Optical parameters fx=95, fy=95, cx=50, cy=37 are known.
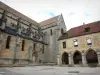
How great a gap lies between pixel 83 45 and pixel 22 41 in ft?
48.1

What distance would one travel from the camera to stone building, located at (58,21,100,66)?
66.1 feet

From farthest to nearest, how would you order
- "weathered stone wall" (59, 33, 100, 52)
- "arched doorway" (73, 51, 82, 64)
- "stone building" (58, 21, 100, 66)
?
"arched doorway" (73, 51, 82, 64) < "stone building" (58, 21, 100, 66) < "weathered stone wall" (59, 33, 100, 52)

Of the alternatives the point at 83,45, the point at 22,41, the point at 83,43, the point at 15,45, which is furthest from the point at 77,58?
the point at 15,45

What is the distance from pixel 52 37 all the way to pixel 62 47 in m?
7.88

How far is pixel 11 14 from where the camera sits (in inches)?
1080

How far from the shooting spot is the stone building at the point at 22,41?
1973 centimetres

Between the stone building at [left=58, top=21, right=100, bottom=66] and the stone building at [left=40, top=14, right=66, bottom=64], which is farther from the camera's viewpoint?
the stone building at [left=40, top=14, right=66, bottom=64]

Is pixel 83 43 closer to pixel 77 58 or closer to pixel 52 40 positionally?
pixel 77 58

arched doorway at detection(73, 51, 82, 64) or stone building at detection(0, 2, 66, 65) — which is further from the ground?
stone building at detection(0, 2, 66, 65)

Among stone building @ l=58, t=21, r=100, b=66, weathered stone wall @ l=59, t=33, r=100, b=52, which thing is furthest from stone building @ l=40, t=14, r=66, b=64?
weathered stone wall @ l=59, t=33, r=100, b=52

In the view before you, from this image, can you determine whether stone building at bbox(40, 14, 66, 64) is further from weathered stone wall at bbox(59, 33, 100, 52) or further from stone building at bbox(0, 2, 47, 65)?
weathered stone wall at bbox(59, 33, 100, 52)

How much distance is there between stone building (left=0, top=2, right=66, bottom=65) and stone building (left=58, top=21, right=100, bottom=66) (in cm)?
550

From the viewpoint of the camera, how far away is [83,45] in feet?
70.9

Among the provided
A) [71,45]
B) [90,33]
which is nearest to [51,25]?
[71,45]
